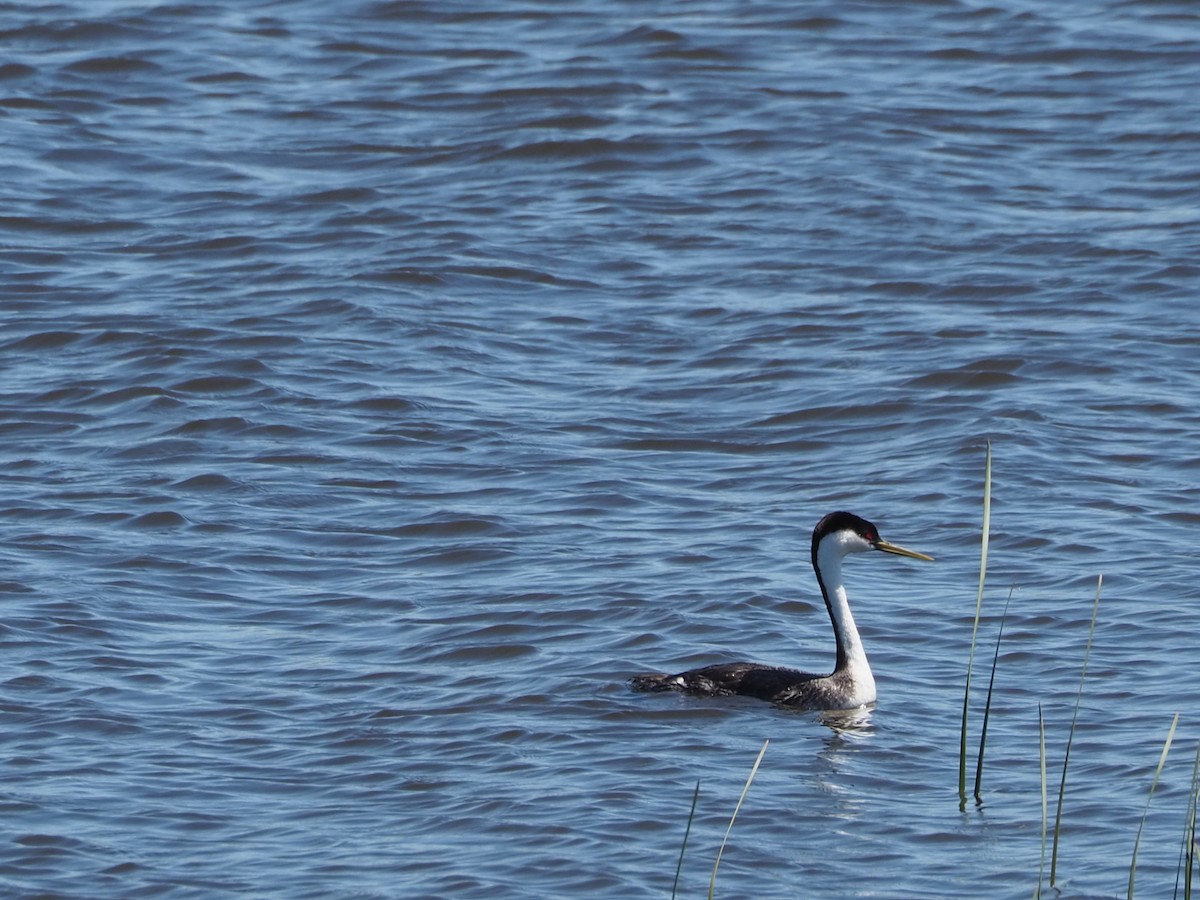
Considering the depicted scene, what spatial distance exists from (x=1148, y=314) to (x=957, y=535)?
3933mm

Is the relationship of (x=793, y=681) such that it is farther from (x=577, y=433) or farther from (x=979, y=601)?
(x=577, y=433)

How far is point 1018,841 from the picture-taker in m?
7.52

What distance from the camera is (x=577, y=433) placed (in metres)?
12.7

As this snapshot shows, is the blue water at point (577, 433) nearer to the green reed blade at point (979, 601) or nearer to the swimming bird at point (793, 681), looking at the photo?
the swimming bird at point (793, 681)

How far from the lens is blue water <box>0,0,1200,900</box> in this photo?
7969 mm

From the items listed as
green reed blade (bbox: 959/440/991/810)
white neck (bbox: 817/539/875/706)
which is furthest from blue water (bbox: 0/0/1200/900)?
green reed blade (bbox: 959/440/991/810)

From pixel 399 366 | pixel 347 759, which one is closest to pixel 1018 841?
pixel 347 759

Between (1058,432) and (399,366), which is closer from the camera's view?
(1058,432)

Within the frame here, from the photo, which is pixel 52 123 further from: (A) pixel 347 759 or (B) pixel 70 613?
(A) pixel 347 759

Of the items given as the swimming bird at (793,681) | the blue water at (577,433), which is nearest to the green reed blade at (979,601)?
the blue water at (577,433)

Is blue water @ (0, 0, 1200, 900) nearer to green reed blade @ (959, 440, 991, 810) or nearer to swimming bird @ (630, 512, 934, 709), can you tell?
swimming bird @ (630, 512, 934, 709)

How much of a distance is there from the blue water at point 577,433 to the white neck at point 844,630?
0.20m

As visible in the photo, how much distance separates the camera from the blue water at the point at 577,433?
7969mm

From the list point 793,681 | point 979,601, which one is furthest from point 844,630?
point 979,601
